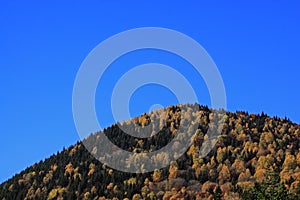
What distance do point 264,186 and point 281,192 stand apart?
492 cm

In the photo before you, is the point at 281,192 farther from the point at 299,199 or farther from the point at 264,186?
the point at 299,199

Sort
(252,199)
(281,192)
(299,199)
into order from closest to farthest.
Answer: (281,192)
(252,199)
(299,199)

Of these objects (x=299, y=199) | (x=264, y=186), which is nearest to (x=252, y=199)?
(x=264, y=186)

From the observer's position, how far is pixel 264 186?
133625mm

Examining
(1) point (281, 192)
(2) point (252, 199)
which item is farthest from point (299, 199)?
(1) point (281, 192)

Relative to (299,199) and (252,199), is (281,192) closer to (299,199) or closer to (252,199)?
(252,199)

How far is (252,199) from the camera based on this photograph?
475 ft

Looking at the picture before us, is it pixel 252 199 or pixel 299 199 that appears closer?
pixel 252 199

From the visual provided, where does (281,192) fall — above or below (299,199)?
below

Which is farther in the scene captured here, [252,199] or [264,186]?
[252,199]

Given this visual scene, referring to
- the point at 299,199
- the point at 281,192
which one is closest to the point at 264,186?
the point at 281,192

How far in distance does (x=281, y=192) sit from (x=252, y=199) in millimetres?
16081

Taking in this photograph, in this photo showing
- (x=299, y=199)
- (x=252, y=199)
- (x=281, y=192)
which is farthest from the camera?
(x=299, y=199)

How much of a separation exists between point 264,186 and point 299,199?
5072cm
